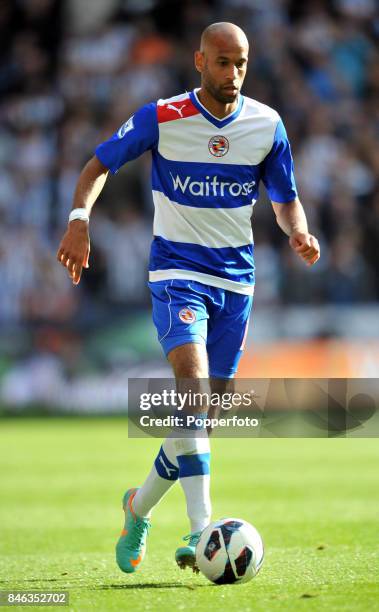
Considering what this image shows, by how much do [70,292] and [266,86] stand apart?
19.2 feet

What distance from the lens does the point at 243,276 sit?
20.5 ft

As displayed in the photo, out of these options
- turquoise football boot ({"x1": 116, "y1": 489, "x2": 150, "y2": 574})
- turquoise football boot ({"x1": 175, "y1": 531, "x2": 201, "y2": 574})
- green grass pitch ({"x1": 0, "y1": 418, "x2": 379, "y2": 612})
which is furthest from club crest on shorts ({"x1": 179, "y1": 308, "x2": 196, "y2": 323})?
green grass pitch ({"x1": 0, "y1": 418, "x2": 379, "y2": 612})

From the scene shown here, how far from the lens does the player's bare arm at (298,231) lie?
19.5 feet

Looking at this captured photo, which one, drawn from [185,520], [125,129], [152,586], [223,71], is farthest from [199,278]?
[185,520]

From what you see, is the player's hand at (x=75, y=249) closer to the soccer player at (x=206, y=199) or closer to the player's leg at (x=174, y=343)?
the soccer player at (x=206, y=199)

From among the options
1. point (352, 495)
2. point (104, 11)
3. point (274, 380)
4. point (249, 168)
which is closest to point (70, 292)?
point (274, 380)

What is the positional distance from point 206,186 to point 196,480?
166 cm

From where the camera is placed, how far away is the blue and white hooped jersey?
607cm

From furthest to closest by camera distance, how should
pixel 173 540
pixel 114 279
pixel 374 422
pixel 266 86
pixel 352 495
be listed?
1. pixel 266 86
2. pixel 114 279
3. pixel 374 422
4. pixel 352 495
5. pixel 173 540

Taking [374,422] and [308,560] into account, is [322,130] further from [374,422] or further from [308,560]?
[308,560]

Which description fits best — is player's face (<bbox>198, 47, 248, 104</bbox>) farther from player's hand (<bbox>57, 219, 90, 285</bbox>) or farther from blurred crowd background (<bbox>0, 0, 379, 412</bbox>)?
blurred crowd background (<bbox>0, 0, 379, 412</bbox>)

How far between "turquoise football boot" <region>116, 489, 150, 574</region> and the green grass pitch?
8 centimetres

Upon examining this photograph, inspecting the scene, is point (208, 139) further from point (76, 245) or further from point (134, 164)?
point (134, 164)

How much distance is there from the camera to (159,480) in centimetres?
613
